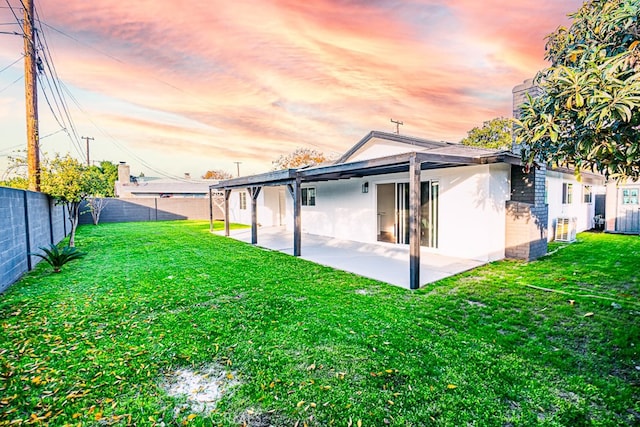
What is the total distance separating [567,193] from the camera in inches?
408

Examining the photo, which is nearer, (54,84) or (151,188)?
(54,84)

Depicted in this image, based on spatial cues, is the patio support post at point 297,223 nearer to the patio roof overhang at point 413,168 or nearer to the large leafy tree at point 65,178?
the patio roof overhang at point 413,168

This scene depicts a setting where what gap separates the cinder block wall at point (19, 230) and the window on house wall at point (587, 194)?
17.0m

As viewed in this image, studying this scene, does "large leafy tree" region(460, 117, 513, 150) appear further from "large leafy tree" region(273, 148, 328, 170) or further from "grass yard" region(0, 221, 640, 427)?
"grass yard" region(0, 221, 640, 427)

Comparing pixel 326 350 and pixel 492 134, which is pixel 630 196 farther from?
pixel 492 134

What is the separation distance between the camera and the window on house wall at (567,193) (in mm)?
10125

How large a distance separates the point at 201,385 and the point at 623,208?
1532cm

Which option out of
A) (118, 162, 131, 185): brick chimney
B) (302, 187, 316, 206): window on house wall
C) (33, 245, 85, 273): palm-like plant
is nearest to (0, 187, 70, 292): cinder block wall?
(33, 245, 85, 273): palm-like plant

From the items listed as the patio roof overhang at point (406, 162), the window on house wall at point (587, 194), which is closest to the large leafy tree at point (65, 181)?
the patio roof overhang at point (406, 162)

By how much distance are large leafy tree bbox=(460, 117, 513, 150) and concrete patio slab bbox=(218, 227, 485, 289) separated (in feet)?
72.3

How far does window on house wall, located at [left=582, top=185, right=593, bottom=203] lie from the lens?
11933 millimetres

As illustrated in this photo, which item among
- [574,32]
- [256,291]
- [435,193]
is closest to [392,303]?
[256,291]

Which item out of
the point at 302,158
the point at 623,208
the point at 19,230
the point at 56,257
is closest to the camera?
the point at 19,230

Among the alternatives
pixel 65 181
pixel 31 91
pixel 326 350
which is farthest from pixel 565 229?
pixel 31 91
